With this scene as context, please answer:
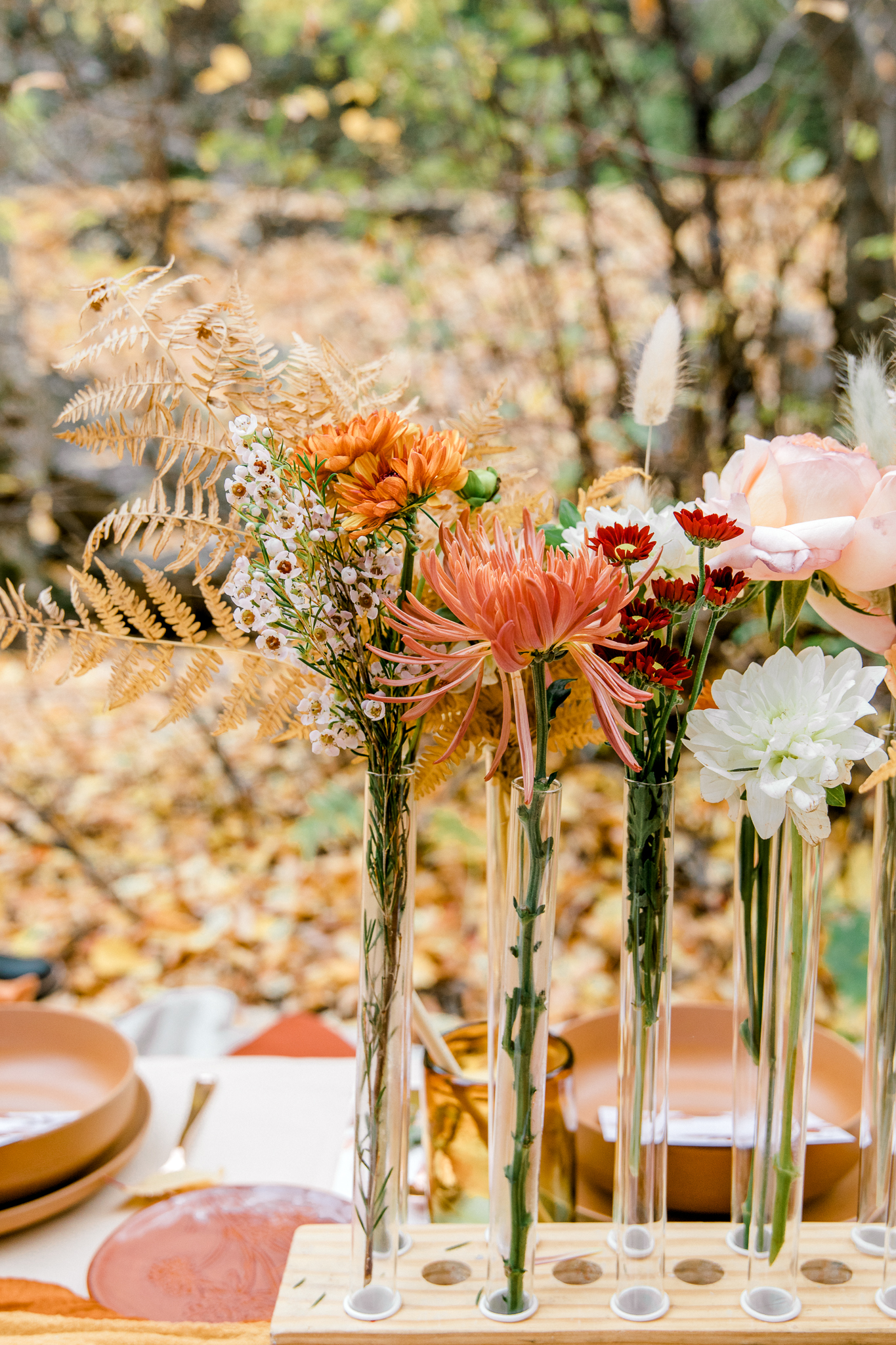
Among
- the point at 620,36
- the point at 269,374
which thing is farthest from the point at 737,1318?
the point at 620,36

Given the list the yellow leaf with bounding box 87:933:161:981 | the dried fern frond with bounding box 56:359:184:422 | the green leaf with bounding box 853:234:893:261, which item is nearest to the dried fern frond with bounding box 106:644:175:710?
the dried fern frond with bounding box 56:359:184:422

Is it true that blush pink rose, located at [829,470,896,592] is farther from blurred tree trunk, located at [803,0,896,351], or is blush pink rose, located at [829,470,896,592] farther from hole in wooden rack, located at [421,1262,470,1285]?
blurred tree trunk, located at [803,0,896,351]

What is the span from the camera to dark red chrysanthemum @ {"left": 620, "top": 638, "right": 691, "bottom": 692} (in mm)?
526

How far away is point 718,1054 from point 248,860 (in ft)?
7.33

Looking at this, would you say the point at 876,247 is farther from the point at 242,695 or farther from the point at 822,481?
the point at 242,695

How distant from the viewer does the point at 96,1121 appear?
34.2 inches

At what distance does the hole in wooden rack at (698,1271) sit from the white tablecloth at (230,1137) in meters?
0.32

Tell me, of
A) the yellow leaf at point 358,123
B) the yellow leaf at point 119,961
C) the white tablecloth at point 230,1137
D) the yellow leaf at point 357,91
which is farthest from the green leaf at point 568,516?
the yellow leaf at point 358,123

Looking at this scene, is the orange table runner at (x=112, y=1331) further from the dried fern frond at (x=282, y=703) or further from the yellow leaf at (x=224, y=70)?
the yellow leaf at (x=224, y=70)

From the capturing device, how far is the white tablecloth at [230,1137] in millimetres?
816

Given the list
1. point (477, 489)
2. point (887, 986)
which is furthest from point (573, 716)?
point (887, 986)

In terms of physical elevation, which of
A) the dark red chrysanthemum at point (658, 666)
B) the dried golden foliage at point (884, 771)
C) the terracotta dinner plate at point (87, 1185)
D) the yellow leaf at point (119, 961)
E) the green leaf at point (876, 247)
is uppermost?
the green leaf at point (876, 247)

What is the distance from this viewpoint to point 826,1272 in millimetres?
675

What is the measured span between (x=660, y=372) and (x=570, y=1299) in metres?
0.55
